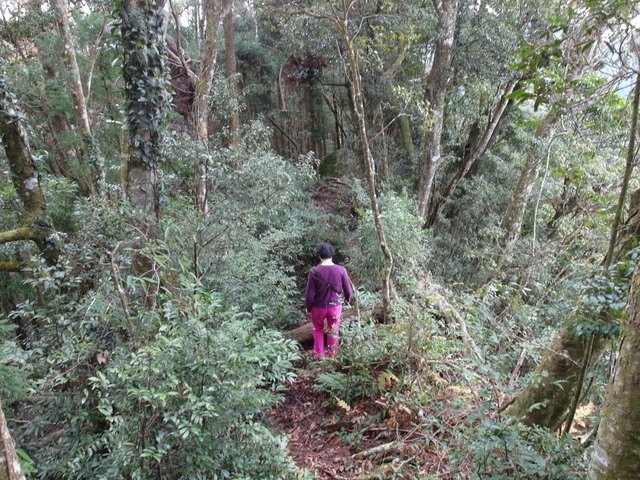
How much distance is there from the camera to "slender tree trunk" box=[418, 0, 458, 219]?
336 inches

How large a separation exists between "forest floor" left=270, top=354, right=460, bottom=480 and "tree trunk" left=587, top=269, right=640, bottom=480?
54.1 inches

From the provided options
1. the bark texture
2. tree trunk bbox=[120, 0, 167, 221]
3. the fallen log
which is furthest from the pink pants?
the bark texture

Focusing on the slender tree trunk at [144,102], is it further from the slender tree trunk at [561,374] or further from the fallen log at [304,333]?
the slender tree trunk at [561,374]

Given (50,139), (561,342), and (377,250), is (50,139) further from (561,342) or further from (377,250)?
(561,342)

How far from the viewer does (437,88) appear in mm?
8945

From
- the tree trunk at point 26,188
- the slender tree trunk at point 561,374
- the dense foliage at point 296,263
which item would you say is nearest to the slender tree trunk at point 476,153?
the dense foliage at point 296,263

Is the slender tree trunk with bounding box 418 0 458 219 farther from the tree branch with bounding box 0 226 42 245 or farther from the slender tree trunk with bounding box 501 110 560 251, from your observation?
the tree branch with bounding box 0 226 42 245

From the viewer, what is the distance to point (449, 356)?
12.6 ft

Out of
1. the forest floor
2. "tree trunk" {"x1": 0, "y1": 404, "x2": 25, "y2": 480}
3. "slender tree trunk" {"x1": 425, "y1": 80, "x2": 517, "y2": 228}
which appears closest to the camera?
"tree trunk" {"x1": 0, "y1": 404, "x2": 25, "y2": 480}

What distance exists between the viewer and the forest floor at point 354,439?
2.91m

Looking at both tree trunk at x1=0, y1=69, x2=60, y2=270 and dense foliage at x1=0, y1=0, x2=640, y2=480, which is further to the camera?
tree trunk at x1=0, y1=69, x2=60, y2=270

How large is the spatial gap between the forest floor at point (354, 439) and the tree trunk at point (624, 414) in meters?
1.37

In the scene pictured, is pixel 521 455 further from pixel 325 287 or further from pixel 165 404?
pixel 325 287

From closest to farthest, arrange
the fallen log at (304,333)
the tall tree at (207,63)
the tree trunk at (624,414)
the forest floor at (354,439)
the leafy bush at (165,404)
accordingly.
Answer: the tree trunk at (624,414)
the leafy bush at (165,404)
the forest floor at (354,439)
the fallen log at (304,333)
the tall tree at (207,63)
